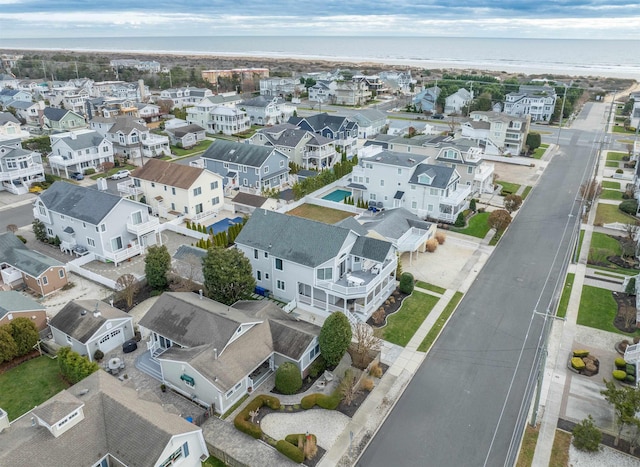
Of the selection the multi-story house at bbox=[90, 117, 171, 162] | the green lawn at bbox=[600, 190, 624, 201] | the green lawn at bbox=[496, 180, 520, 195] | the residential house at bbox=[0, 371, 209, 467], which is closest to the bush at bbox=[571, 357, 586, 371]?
the residential house at bbox=[0, 371, 209, 467]

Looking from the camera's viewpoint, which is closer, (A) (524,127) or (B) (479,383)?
(B) (479,383)

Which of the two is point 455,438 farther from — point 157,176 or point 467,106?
point 467,106

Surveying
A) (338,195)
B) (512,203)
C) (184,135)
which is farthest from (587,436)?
(184,135)

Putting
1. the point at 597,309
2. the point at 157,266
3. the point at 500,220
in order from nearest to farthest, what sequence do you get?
the point at 597,309 → the point at 157,266 → the point at 500,220

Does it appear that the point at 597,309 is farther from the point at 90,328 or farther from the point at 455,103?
the point at 455,103

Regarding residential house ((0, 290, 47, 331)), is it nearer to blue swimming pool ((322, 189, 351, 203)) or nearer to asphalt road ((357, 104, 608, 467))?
asphalt road ((357, 104, 608, 467))

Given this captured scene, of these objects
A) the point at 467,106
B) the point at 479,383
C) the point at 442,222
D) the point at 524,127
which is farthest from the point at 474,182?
the point at 467,106
